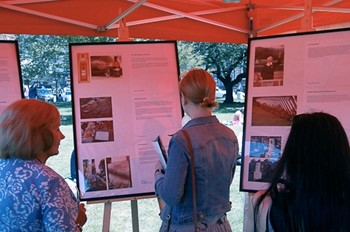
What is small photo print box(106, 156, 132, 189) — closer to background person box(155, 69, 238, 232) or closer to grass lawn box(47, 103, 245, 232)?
background person box(155, 69, 238, 232)

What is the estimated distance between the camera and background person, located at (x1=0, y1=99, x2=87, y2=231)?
1.17 m

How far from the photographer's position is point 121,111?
218 cm

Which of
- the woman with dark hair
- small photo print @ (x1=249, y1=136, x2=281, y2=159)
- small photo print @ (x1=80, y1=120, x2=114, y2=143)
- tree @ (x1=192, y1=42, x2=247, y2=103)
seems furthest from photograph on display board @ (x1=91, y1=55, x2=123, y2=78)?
tree @ (x1=192, y1=42, x2=247, y2=103)

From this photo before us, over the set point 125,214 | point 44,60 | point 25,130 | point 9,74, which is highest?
point 44,60

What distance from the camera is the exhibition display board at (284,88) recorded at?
1.93 m

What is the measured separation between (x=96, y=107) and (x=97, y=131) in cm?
14

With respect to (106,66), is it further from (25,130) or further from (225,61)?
(225,61)

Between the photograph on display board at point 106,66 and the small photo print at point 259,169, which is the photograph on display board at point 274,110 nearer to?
the small photo print at point 259,169

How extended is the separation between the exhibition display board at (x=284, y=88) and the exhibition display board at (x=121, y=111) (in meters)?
0.46

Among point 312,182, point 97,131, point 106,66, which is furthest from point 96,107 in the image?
point 312,182

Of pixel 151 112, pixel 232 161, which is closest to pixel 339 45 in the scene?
pixel 232 161

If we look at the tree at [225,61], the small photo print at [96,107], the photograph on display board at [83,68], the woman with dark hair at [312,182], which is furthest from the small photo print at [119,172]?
the tree at [225,61]

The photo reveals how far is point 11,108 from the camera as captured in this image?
123 cm

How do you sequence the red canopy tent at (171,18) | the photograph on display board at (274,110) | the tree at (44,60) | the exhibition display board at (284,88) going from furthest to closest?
1. the tree at (44,60)
2. the red canopy tent at (171,18)
3. the photograph on display board at (274,110)
4. the exhibition display board at (284,88)
